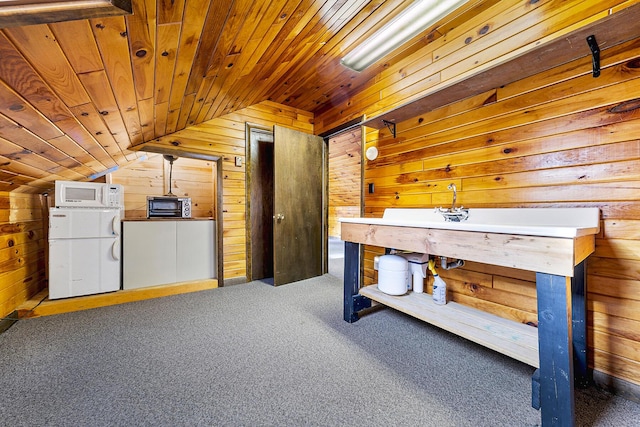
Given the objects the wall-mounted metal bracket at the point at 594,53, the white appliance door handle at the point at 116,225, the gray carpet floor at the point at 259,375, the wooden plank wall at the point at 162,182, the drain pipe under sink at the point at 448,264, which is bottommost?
the gray carpet floor at the point at 259,375

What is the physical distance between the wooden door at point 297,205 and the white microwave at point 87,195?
1618 mm

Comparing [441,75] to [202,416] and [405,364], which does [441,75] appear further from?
[202,416]

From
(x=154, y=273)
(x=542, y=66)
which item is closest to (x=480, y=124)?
(x=542, y=66)

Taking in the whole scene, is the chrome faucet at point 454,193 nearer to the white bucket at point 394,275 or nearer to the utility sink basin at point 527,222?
the utility sink basin at point 527,222

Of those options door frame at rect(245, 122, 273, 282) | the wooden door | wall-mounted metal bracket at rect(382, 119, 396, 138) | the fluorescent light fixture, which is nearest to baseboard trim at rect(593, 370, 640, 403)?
wall-mounted metal bracket at rect(382, 119, 396, 138)

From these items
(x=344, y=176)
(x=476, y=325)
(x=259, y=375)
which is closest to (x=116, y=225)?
(x=259, y=375)

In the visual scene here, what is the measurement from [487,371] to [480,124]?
1.59 metres

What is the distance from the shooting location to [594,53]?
1.29 meters

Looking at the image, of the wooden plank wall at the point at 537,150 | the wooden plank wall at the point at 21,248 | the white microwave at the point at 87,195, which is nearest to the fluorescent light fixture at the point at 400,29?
the wooden plank wall at the point at 537,150

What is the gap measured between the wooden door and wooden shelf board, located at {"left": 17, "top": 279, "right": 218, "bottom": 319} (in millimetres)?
1011

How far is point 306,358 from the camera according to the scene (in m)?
1.57

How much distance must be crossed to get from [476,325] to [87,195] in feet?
11.1

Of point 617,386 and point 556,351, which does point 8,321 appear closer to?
point 556,351

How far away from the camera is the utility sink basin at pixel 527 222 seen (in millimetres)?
1018
